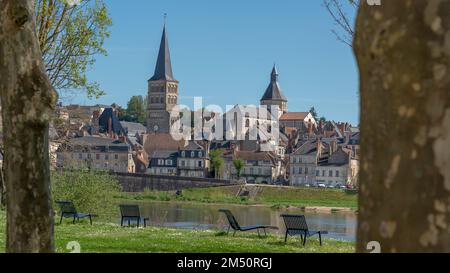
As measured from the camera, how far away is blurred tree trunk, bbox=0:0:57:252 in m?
5.92

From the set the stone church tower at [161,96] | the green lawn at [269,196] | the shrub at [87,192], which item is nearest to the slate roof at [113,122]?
the stone church tower at [161,96]

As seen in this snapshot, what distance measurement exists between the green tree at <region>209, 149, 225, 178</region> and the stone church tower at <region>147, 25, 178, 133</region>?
41.3 m

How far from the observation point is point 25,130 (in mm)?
6043

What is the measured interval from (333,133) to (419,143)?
14444 cm

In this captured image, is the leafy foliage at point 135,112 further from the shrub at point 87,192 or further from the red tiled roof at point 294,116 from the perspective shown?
the shrub at point 87,192

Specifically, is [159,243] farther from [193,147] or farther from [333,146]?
[333,146]

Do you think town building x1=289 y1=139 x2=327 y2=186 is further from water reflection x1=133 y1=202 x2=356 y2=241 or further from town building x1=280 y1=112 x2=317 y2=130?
town building x1=280 y1=112 x2=317 y2=130

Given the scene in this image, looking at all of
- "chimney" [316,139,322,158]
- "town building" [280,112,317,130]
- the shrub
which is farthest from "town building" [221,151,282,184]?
the shrub

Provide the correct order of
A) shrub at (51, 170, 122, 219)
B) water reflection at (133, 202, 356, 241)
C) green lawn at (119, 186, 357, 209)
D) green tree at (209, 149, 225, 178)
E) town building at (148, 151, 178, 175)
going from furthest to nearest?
town building at (148, 151, 178, 175) < green tree at (209, 149, 225, 178) < green lawn at (119, 186, 357, 209) < water reflection at (133, 202, 356, 241) < shrub at (51, 170, 122, 219)

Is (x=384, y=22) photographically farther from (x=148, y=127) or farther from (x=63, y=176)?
(x=148, y=127)

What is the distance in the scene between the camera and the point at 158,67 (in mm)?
166875

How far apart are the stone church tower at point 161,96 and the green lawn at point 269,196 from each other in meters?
66.7

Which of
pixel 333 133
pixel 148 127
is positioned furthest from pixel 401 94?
pixel 148 127
